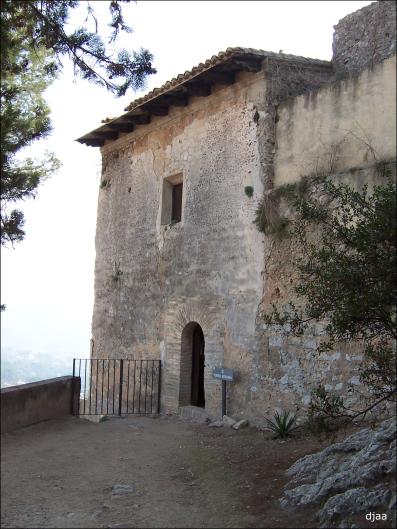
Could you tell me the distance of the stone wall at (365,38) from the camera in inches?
361

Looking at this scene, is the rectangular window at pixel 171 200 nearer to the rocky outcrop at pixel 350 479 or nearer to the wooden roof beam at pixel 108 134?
the wooden roof beam at pixel 108 134

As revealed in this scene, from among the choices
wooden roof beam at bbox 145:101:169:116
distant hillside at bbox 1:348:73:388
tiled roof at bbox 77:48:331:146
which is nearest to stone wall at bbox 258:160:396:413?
tiled roof at bbox 77:48:331:146

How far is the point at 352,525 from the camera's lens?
4234 millimetres

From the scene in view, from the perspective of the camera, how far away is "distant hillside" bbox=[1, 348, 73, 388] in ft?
317

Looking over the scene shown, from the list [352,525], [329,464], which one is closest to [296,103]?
[329,464]

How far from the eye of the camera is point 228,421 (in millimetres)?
9125

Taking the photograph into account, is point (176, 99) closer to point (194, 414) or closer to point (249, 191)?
point (249, 191)

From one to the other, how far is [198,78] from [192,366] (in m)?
5.42

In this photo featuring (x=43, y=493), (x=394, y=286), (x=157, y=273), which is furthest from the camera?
(x=157, y=273)

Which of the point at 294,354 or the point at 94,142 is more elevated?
the point at 94,142

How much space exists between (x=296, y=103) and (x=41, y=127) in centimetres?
409

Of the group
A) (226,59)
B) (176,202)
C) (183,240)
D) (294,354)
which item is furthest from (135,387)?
(226,59)

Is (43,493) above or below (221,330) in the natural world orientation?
below

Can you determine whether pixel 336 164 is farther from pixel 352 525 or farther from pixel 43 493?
pixel 43 493
